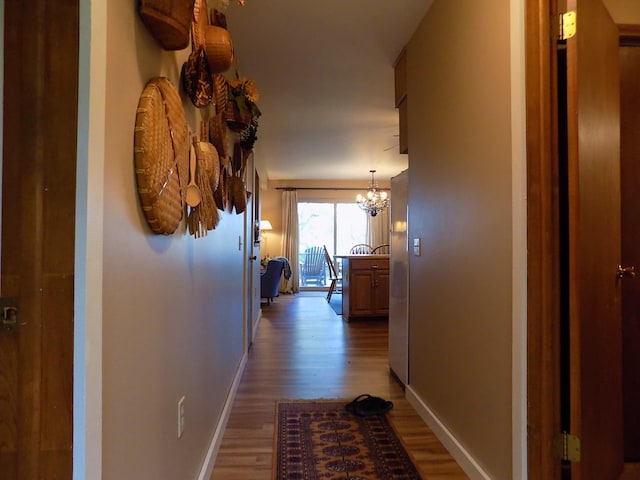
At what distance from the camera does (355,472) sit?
1718 millimetres

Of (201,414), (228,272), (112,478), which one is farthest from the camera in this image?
Result: (228,272)

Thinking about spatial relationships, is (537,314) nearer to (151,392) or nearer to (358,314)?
(151,392)

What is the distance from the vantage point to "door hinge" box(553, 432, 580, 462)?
128cm

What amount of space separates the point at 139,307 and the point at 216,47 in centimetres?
97

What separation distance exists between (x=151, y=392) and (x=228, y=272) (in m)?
1.33

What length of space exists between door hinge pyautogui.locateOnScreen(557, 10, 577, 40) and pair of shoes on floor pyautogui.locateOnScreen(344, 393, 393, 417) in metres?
2.06

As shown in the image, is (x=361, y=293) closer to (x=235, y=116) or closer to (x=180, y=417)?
(x=235, y=116)

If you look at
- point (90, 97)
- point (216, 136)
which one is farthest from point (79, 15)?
point (216, 136)

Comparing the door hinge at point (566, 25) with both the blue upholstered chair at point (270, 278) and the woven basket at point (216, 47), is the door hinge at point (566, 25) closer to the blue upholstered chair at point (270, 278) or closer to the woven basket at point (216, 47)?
the woven basket at point (216, 47)

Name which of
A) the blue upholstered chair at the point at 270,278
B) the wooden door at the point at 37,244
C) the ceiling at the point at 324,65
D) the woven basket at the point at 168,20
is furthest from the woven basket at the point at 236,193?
the blue upholstered chair at the point at 270,278

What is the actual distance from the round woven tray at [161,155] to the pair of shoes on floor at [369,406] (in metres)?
1.76

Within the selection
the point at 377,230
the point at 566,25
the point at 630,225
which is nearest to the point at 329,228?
the point at 377,230

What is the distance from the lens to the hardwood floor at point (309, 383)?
1806 millimetres

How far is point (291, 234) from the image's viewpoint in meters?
8.15
